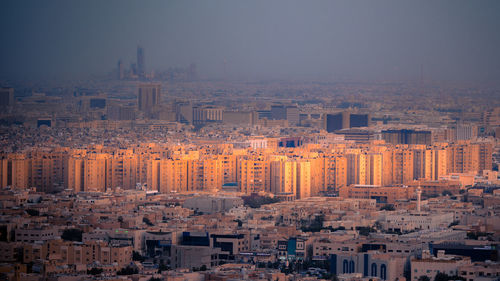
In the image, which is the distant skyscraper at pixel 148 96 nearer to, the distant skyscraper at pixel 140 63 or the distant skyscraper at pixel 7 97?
the distant skyscraper at pixel 140 63

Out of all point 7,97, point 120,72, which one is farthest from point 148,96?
point 7,97

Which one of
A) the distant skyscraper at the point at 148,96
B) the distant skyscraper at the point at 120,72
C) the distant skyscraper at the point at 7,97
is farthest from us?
the distant skyscraper at the point at 148,96

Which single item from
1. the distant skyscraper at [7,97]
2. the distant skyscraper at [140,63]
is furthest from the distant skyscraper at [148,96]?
the distant skyscraper at [7,97]

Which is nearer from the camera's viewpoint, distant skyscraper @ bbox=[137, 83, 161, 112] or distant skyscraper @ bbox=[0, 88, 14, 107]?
distant skyscraper @ bbox=[0, 88, 14, 107]

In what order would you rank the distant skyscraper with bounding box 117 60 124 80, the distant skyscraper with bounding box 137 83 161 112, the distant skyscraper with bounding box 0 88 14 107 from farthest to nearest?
the distant skyscraper with bounding box 137 83 161 112 → the distant skyscraper with bounding box 117 60 124 80 → the distant skyscraper with bounding box 0 88 14 107

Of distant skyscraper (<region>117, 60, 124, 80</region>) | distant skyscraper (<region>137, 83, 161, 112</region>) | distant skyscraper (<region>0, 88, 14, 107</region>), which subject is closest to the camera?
distant skyscraper (<region>0, 88, 14, 107</region>)

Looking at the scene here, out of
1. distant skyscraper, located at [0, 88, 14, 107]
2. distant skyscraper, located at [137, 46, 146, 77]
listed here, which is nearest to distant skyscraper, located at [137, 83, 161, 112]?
A: distant skyscraper, located at [137, 46, 146, 77]

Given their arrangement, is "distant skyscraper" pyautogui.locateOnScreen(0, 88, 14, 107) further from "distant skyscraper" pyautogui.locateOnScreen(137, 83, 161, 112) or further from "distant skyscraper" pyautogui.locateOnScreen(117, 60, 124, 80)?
"distant skyscraper" pyautogui.locateOnScreen(137, 83, 161, 112)

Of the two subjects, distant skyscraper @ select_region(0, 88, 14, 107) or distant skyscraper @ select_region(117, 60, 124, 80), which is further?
distant skyscraper @ select_region(117, 60, 124, 80)

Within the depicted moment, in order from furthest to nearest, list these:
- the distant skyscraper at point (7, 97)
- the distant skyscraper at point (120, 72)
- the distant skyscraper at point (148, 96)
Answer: the distant skyscraper at point (148, 96) → the distant skyscraper at point (120, 72) → the distant skyscraper at point (7, 97)
